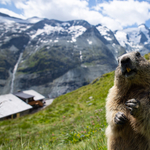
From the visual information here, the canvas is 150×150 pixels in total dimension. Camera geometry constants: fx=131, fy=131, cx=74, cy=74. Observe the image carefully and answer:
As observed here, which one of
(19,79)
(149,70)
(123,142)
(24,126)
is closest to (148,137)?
(123,142)

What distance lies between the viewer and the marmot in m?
2.79

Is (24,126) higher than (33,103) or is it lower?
higher

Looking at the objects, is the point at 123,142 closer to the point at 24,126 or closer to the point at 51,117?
the point at 24,126

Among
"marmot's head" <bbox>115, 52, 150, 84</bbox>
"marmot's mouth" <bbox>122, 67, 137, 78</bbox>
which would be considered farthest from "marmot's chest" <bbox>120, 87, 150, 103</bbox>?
"marmot's mouth" <bbox>122, 67, 137, 78</bbox>

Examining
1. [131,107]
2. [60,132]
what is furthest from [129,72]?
[60,132]

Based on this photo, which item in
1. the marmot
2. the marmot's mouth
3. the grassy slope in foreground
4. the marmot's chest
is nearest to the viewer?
the marmot

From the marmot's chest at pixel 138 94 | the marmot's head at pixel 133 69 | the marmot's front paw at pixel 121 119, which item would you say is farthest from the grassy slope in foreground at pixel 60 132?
the marmot's head at pixel 133 69

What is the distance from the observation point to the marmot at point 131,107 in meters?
2.79

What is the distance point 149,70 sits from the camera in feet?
10.6

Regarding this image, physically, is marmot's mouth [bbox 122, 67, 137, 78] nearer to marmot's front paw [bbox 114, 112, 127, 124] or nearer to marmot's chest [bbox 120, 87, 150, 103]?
marmot's chest [bbox 120, 87, 150, 103]

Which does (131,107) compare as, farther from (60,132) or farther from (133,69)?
(60,132)

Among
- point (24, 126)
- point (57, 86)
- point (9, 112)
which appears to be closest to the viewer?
point (24, 126)

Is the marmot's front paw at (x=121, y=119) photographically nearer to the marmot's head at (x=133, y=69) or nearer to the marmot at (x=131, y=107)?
the marmot at (x=131, y=107)

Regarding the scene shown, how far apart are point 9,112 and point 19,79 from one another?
17117 centimetres
